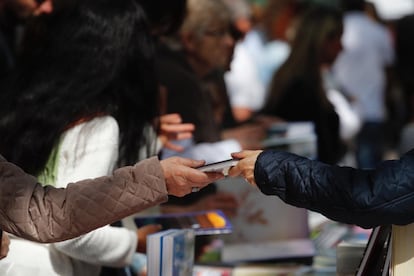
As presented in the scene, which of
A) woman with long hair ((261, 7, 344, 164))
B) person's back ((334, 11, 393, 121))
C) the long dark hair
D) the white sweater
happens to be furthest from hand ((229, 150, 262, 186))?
person's back ((334, 11, 393, 121))

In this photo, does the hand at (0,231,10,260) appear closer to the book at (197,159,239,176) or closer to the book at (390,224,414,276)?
the book at (197,159,239,176)

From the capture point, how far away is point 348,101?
628 cm

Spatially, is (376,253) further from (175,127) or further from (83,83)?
(175,127)

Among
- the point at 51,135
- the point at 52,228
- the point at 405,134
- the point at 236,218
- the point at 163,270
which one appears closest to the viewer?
the point at 52,228

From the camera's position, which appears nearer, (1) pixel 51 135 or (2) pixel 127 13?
(1) pixel 51 135

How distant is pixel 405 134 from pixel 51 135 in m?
2.95

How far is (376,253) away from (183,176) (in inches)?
20.5

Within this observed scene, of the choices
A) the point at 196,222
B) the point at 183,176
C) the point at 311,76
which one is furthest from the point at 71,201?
the point at 311,76

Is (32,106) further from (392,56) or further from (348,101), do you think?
(392,56)

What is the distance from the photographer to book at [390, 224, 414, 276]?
2463 mm

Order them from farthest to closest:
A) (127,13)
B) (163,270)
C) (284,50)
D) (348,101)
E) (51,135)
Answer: (284,50), (348,101), (127,13), (51,135), (163,270)

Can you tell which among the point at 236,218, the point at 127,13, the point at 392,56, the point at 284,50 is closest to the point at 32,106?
the point at 127,13

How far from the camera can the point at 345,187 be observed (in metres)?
2.35

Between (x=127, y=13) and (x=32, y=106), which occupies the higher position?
(x=127, y=13)
